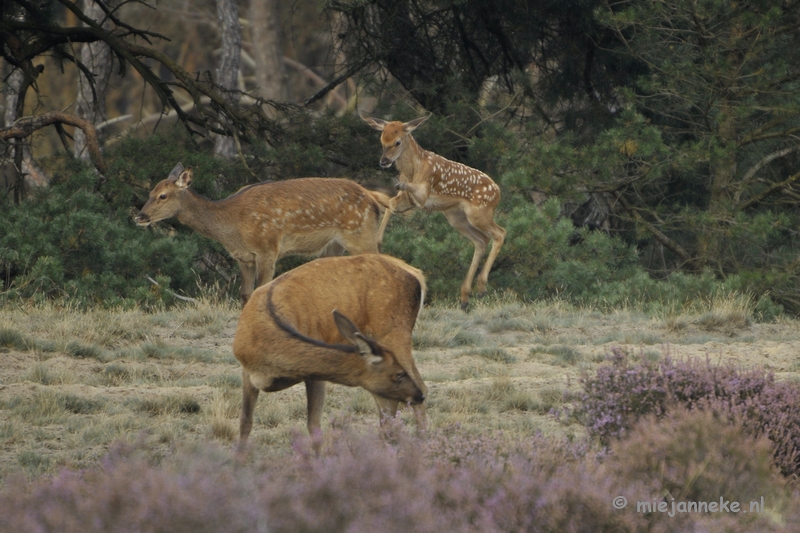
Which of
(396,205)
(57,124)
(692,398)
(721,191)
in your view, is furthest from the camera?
(721,191)

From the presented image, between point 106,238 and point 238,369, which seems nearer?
point 238,369

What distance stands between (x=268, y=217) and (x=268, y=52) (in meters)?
21.3

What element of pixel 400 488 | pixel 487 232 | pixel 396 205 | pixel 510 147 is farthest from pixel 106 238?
pixel 400 488

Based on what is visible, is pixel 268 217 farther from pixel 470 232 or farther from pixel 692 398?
pixel 692 398

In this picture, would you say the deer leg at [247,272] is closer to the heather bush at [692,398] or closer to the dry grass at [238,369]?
the dry grass at [238,369]

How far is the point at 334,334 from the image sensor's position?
239 inches

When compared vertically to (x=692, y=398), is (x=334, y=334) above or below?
above

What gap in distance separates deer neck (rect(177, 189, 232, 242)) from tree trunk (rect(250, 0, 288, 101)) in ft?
66.7

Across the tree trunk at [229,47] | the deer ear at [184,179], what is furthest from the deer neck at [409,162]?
the tree trunk at [229,47]

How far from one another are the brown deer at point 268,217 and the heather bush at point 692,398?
4.80 metres

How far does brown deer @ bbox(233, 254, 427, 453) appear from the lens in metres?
5.46

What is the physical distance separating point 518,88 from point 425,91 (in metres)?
1.79

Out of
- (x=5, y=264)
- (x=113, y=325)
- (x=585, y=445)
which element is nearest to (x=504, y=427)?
(x=585, y=445)

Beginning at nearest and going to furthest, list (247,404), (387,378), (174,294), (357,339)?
(357,339) < (387,378) < (247,404) < (174,294)
